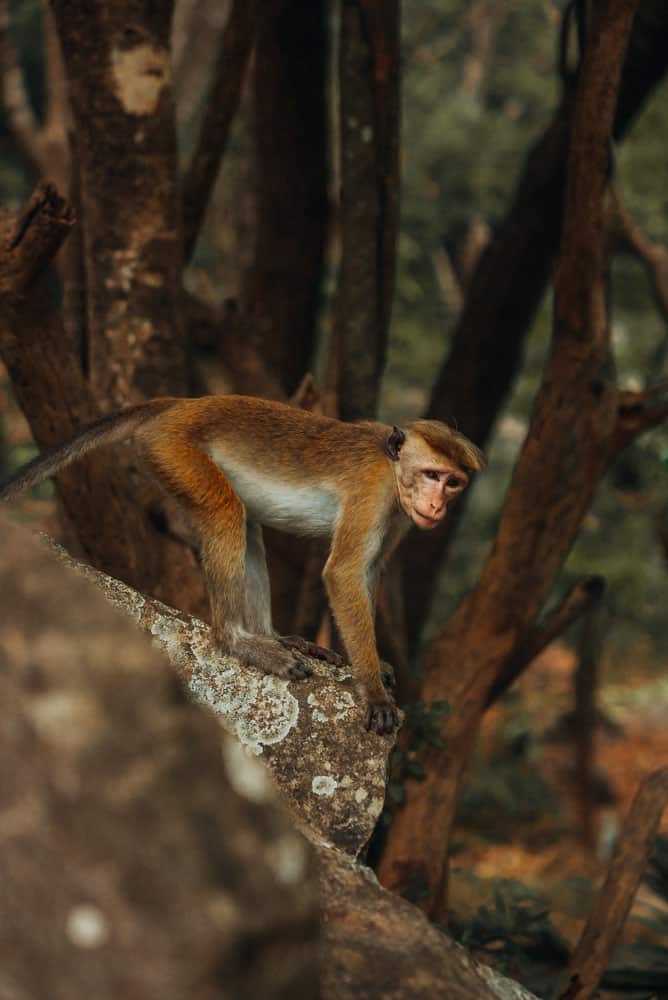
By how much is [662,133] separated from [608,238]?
5.93m

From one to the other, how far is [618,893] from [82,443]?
2.35m

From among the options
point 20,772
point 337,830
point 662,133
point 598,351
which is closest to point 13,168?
point 662,133

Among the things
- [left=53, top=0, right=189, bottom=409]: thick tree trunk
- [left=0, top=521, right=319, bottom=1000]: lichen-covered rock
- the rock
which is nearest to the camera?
[left=0, top=521, right=319, bottom=1000]: lichen-covered rock

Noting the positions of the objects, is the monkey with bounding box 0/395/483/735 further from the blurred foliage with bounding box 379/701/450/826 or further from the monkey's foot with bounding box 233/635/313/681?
the blurred foliage with bounding box 379/701/450/826

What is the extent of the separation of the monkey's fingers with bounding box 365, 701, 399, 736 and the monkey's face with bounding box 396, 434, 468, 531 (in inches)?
23.2

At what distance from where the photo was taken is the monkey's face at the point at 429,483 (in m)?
3.71

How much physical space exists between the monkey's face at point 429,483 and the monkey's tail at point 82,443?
0.81m

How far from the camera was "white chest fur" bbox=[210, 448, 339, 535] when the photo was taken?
153 inches

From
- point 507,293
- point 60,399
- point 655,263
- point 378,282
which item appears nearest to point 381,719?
point 60,399

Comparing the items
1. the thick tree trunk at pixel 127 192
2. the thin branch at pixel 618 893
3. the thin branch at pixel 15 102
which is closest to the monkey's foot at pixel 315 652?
the thin branch at pixel 618 893

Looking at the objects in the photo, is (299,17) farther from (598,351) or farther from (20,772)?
(20,772)

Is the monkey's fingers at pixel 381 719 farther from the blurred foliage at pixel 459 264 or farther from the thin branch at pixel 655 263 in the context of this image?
the blurred foliage at pixel 459 264

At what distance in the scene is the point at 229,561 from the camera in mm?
3660

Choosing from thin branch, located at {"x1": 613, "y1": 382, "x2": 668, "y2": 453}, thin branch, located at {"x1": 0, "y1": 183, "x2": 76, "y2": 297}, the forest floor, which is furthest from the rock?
the forest floor
